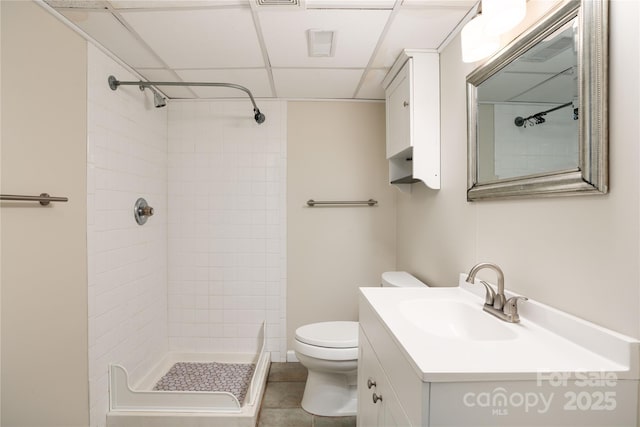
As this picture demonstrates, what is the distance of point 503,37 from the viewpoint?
1238 mm

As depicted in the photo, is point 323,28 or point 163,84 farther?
point 163,84

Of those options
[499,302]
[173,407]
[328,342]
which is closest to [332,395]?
[328,342]

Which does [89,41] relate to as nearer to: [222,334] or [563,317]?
[222,334]

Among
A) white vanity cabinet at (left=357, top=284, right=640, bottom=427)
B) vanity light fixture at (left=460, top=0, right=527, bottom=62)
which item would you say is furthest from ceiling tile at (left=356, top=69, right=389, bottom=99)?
white vanity cabinet at (left=357, top=284, right=640, bottom=427)

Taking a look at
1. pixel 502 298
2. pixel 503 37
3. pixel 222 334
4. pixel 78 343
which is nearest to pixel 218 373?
pixel 222 334

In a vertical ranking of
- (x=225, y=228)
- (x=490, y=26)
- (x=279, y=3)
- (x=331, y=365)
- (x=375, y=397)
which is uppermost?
(x=279, y=3)

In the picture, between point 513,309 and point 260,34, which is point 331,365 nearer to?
point 513,309

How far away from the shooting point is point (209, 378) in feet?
7.58

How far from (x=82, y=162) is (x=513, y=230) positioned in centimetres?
198

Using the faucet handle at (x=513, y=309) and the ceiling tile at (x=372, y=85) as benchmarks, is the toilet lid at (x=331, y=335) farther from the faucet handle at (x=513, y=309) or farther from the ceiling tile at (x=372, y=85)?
the ceiling tile at (x=372, y=85)

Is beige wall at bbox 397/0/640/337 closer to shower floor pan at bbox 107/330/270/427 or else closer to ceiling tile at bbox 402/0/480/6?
ceiling tile at bbox 402/0/480/6

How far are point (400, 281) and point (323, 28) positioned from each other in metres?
1.45

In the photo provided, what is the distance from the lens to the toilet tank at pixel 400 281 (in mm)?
1892

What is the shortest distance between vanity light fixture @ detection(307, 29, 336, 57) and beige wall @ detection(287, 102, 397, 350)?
81 cm
